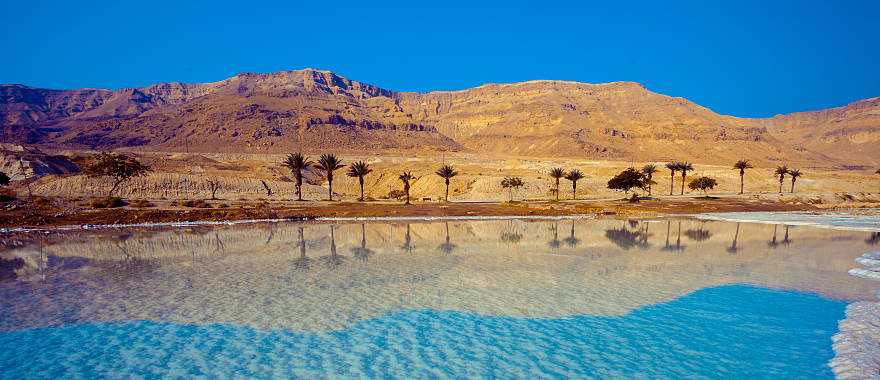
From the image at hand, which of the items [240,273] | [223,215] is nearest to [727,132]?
[223,215]

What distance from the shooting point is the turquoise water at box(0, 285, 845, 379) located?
35.4 feet

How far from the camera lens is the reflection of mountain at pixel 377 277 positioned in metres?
15.4

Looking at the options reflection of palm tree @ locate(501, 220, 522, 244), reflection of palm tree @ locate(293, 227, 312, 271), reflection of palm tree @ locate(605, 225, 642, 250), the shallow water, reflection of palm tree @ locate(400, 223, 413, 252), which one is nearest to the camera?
the shallow water

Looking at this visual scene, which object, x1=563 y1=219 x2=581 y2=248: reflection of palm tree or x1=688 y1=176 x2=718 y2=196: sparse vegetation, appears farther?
x1=688 y1=176 x2=718 y2=196: sparse vegetation

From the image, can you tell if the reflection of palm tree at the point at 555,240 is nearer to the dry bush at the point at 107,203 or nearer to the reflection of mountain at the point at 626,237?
the reflection of mountain at the point at 626,237

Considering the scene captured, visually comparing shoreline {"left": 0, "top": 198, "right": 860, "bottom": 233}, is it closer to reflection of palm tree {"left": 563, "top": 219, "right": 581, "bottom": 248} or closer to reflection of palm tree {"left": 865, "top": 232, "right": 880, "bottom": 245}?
reflection of palm tree {"left": 563, "top": 219, "right": 581, "bottom": 248}

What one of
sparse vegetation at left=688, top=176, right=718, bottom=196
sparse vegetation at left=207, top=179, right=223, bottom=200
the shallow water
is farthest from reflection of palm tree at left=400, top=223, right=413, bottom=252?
sparse vegetation at left=688, top=176, right=718, bottom=196

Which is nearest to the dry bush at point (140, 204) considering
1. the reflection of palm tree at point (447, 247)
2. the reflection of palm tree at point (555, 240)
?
the reflection of palm tree at point (447, 247)

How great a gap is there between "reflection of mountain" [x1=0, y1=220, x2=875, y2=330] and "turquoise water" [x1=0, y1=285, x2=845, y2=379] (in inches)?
44.1

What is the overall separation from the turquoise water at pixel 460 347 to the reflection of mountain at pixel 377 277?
112cm

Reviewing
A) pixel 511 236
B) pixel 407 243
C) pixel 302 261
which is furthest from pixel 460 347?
pixel 511 236

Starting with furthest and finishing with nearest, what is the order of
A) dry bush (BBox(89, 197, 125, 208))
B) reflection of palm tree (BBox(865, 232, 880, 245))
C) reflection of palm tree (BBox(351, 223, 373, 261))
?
dry bush (BBox(89, 197, 125, 208))
reflection of palm tree (BBox(865, 232, 880, 245))
reflection of palm tree (BBox(351, 223, 373, 261))

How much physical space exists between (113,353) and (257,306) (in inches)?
173

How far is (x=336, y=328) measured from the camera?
44.6ft
